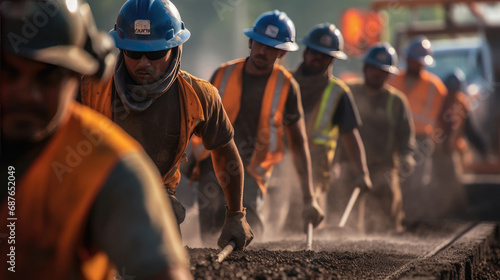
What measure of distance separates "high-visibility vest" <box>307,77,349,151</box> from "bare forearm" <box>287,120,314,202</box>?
59.6 inches

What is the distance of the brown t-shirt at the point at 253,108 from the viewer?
6.58 metres

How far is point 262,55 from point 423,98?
5422mm

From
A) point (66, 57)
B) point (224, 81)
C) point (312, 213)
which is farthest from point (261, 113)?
point (66, 57)

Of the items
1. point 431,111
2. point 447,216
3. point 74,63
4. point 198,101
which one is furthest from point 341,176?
point 74,63

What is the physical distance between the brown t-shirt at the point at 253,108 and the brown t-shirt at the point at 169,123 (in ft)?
6.21

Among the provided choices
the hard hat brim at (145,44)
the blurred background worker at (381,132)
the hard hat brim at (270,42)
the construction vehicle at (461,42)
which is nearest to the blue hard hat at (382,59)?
the blurred background worker at (381,132)

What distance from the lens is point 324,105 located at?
27.1 ft

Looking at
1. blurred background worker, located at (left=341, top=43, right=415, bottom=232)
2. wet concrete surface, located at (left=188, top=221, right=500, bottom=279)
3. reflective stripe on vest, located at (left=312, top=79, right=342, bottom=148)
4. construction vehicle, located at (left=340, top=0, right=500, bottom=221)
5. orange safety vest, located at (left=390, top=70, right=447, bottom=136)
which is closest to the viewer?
wet concrete surface, located at (left=188, top=221, right=500, bottom=279)

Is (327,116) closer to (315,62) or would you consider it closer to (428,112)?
(315,62)

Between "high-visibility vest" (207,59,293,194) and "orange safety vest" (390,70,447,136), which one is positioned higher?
"high-visibility vest" (207,59,293,194)

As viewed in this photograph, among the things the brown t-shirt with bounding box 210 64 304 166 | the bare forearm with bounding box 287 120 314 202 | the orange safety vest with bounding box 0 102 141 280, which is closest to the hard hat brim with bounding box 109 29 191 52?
the brown t-shirt with bounding box 210 64 304 166

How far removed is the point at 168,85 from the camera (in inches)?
177

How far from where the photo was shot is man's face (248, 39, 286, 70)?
21.6 ft

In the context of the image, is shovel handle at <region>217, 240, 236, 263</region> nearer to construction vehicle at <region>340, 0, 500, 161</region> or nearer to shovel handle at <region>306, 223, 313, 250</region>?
shovel handle at <region>306, 223, 313, 250</region>
